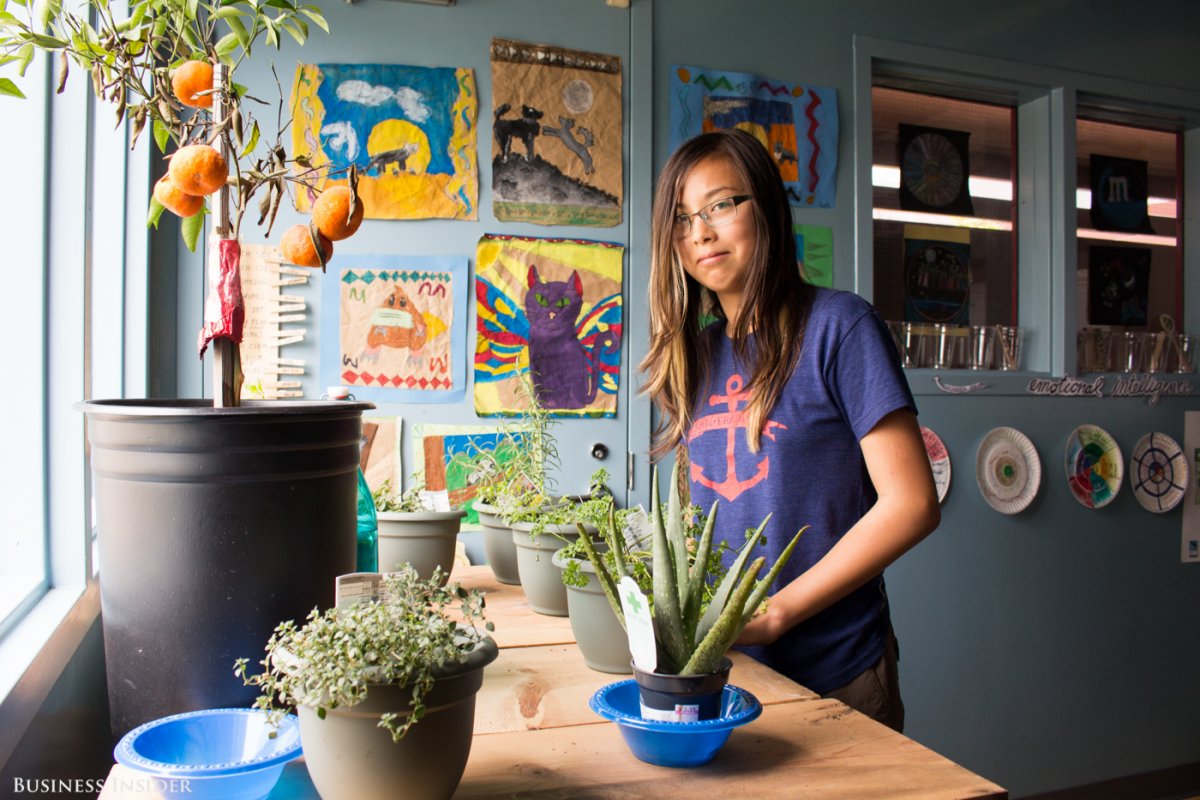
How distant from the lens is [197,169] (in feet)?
2.70

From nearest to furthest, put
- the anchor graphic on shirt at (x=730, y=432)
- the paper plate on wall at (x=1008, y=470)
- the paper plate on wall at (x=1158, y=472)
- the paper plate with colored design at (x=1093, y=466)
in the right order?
1. the anchor graphic on shirt at (x=730, y=432)
2. the paper plate on wall at (x=1008, y=470)
3. the paper plate with colored design at (x=1093, y=466)
4. the paper plate on wall at (x=1158, y=472)

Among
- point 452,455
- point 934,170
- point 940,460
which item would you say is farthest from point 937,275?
point 452,455

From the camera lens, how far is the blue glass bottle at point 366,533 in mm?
1358

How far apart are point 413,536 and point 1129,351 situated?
9.48 feet

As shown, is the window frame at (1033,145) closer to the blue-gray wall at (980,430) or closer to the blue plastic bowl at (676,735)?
the blue-gray wall at (980,430)

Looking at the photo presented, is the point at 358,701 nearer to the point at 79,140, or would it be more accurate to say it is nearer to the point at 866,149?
the point at 79,140

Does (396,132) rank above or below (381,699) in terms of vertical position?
above

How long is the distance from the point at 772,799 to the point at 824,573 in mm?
550

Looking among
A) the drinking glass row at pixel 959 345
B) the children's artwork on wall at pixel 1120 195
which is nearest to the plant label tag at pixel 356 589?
the drinking glass row at pixel 959 345

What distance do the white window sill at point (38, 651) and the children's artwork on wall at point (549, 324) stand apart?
140 centimetres

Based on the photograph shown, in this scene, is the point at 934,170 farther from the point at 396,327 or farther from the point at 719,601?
the point at 719,601

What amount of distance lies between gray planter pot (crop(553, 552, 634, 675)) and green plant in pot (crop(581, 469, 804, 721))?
103 mm

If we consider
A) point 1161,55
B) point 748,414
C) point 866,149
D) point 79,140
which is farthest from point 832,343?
point 1161,55

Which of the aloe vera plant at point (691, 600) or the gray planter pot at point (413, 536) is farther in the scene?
the gray planter pot at point (413, 536)
